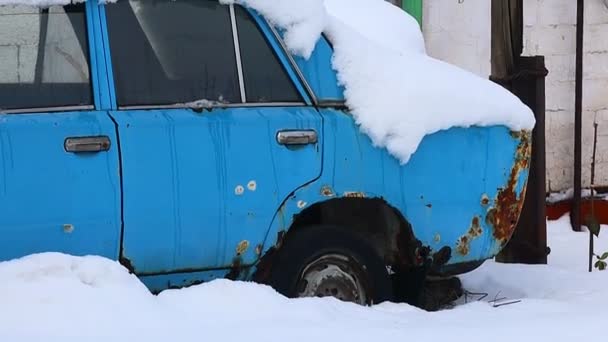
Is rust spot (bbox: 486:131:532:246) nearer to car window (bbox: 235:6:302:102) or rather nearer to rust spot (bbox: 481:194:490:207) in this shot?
rust spot (bbox: 481:194:490:207)

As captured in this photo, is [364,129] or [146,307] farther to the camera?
[364,129]

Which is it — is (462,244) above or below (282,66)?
below

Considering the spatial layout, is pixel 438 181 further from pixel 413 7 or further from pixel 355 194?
pixel 413 7

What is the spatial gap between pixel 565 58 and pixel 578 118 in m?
0.54

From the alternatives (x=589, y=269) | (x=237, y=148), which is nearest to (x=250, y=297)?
(x=237, y=148)

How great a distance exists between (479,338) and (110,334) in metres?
1.44

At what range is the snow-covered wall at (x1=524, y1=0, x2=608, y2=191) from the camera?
334 inches

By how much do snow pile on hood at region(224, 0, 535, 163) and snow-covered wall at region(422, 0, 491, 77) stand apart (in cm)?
358

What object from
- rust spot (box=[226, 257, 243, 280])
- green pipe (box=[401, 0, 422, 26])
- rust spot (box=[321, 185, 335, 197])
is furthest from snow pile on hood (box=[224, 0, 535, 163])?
green pipe (box=[401, 0, 422, 26])

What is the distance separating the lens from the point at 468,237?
482 cm

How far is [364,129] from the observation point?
4590 millimetres

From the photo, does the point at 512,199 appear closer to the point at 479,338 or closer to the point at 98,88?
the point at 479,338

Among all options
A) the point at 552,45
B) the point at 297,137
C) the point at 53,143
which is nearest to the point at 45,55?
the point at 53,143

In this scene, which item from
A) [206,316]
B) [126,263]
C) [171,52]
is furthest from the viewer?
[171,52]
